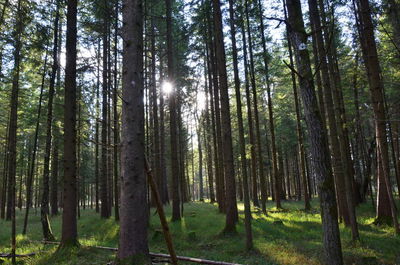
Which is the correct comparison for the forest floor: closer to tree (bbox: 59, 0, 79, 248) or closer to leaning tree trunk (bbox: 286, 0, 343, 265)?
tree (bbox: 59, 0, 79, 248)

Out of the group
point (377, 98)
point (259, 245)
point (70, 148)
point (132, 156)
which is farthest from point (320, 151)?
point (70, 148)

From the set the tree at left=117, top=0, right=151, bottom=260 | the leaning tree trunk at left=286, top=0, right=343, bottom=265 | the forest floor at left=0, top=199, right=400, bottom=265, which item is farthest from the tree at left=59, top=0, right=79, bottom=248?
the leaning tree trunk at left=286, top=0, right=343, bottom=265

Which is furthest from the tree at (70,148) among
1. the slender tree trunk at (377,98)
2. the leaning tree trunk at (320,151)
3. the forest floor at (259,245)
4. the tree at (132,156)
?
the slender tree trunk at (377,98)

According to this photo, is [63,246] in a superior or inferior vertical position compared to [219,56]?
inferior

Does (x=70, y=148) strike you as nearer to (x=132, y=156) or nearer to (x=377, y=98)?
(x=132, y=156)

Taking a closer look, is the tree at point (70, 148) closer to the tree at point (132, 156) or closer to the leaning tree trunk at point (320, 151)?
the tree at point (132, 156)

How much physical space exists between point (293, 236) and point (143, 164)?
811 centimetres

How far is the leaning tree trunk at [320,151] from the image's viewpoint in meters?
3.98

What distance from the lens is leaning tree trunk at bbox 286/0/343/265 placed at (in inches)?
157

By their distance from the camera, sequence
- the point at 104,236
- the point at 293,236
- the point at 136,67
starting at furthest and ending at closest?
the point at 104,236 < the point at 293,236 < the point at 136,67

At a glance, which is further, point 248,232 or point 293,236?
point 293,236

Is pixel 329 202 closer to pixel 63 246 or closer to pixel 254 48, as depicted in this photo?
pixel 63 246

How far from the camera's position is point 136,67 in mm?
4898

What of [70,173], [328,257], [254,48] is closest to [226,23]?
Result: [254,48]
